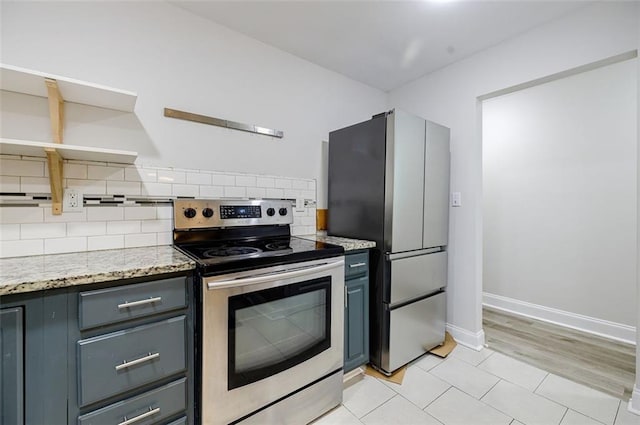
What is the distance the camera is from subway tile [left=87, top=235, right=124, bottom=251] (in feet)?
4.95

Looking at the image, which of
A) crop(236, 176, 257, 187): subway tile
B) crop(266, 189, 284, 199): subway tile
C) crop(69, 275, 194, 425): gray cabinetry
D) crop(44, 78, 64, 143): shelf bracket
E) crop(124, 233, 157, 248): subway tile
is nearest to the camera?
crop(69, 275, 194, 425): gray cabinetry

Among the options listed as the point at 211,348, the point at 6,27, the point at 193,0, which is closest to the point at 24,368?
the point at 211,348

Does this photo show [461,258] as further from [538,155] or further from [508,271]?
[538,155]

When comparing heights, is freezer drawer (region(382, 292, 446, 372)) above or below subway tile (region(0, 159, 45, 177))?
below

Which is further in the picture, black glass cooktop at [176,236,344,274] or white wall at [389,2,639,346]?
white wall at [389,2,639,346]

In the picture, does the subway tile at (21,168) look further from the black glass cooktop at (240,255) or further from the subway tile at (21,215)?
the black glass cooktop at (240,255)

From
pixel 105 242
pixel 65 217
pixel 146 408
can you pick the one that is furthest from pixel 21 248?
pixel 146 408

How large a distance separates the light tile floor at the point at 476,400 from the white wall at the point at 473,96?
1.49 ft

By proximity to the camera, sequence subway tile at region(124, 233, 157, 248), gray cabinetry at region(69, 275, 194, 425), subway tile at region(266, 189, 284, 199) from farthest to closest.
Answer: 1. subway tile at region(266, 189, 284, 199)
2. subway tile at region(124, 233, 157, 248)
3. gray cabinetry at region(69, 275, 194, 425)

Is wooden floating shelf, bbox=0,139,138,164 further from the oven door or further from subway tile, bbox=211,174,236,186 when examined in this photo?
the oven door

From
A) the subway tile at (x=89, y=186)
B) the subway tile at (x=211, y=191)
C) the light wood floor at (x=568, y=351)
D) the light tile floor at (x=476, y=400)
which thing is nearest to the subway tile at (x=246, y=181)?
the subway tile at (x=211, y=191)

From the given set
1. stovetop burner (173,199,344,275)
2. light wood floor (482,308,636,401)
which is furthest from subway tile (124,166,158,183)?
light wood floor (482,308,636,401)

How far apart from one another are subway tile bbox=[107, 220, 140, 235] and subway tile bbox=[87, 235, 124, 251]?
1.1 inches

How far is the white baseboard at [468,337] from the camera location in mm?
2309
